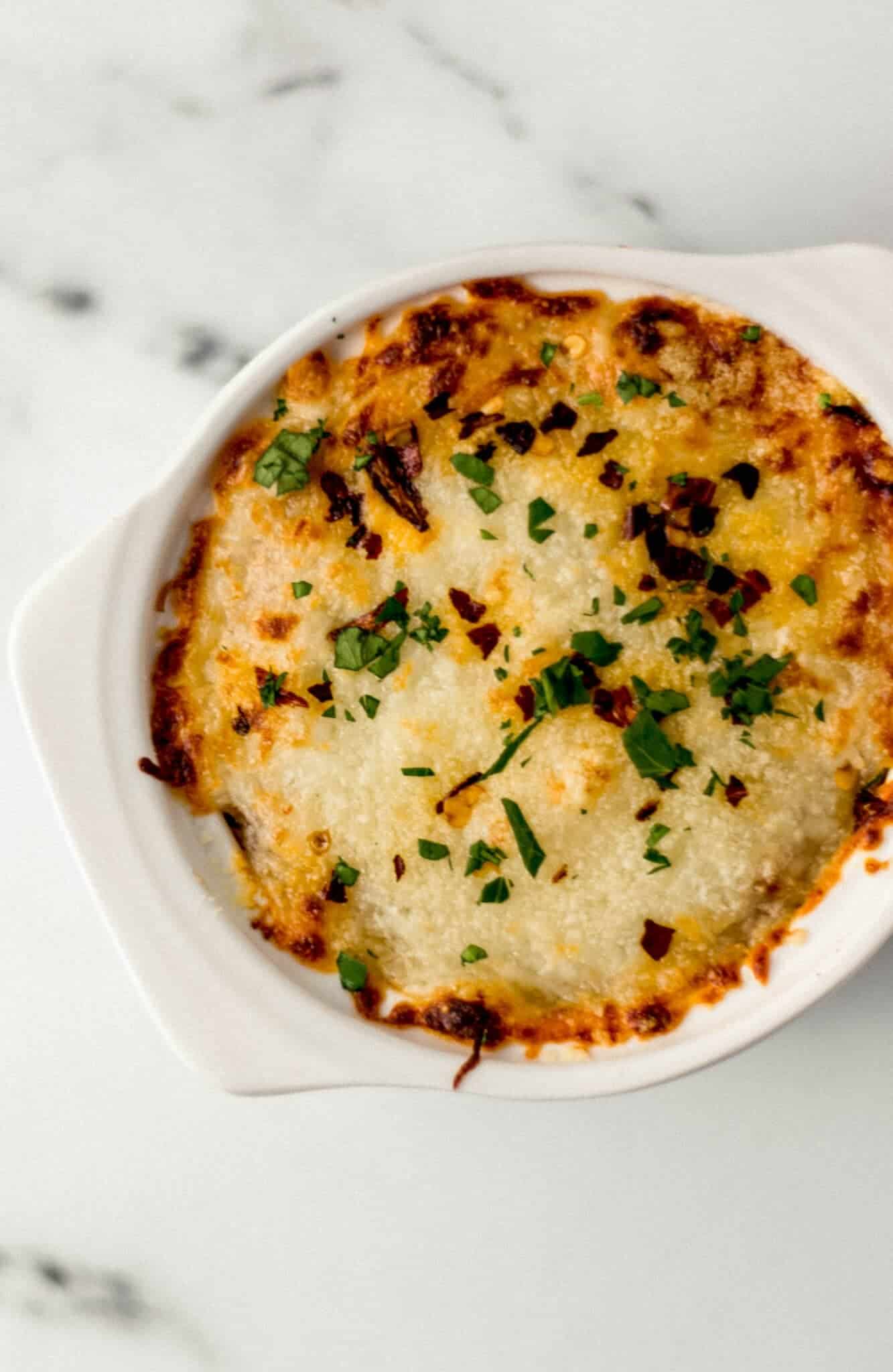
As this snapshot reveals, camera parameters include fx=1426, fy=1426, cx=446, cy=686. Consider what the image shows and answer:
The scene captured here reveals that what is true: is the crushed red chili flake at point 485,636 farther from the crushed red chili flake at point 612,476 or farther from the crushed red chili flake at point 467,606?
the crushed red chili flake at point 612,476

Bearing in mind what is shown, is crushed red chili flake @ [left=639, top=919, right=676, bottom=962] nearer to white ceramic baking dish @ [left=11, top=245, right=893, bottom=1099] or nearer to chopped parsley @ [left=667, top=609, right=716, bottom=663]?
white ceramic baking dish @ [left=11, top=245, right=893, bottom=1099]

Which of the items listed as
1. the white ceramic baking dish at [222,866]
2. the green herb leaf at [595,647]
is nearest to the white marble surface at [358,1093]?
the white ceramic baking dish at [222,866]

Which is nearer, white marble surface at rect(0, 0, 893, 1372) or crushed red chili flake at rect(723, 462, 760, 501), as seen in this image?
crushed red chili flake at rect(723, 462, 760, 501)

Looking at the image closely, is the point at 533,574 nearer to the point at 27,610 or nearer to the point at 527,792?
the point at 527,792

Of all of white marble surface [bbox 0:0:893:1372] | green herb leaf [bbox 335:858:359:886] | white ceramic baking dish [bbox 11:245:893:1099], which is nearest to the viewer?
white ceramic baking dish [bbox 11:245:893:1099]

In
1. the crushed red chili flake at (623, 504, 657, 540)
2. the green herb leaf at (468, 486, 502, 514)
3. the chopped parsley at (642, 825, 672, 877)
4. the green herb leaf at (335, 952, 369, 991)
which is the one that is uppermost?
the crushed red chili flake at (623, 504, 657, 540)

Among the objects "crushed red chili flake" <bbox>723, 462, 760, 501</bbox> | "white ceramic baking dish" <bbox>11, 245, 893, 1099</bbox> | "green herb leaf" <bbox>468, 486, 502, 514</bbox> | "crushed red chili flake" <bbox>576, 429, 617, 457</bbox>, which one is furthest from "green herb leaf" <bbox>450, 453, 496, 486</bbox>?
"crushed red chili flake" <bbox>723, 462, 760, 501</bbox>

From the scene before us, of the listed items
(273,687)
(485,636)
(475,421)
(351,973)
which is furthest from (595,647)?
(351,973)
